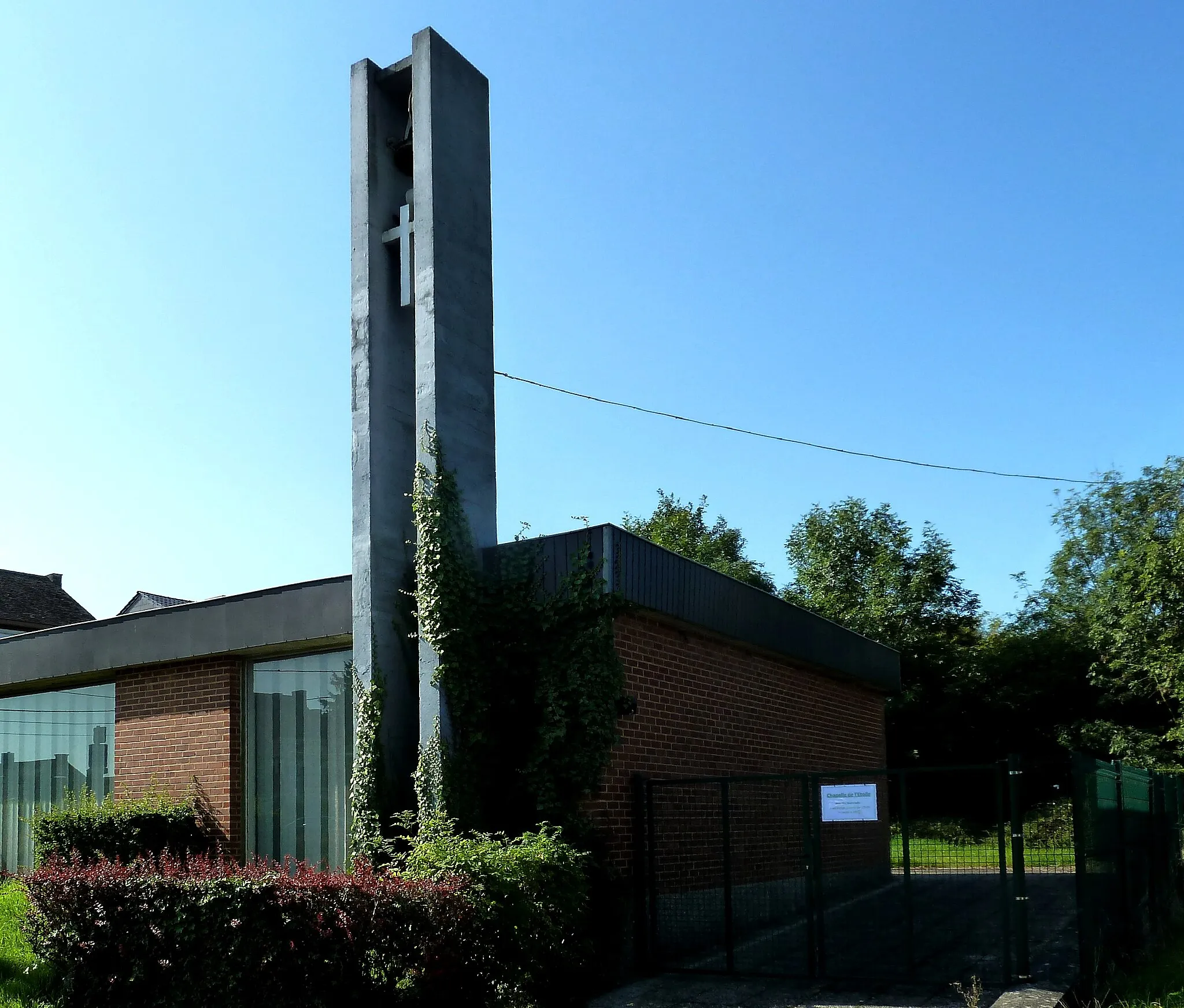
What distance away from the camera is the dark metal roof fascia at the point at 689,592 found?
10883 mm

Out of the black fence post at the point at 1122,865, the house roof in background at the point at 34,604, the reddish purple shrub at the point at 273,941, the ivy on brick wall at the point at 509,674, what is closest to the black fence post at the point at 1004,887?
the black fence post at the point at 1122,865

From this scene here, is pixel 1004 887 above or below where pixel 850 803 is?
below

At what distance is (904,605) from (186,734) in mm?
30379

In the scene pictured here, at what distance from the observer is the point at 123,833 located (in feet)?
40.7

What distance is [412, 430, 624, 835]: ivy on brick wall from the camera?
10.5 meters

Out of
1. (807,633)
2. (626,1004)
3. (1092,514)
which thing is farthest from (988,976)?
(1092,514)

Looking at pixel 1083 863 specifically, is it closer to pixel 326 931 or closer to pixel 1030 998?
pixel 1030 998

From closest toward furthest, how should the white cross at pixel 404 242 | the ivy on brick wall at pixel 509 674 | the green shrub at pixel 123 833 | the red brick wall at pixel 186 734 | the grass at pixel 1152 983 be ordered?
the grass at pixel 1152 983, the ivy on brick wall at pixel 509 674, the white cross at pixel 404 242, the green shrub at pixel 123 833, the red brick wall at pixel 186 734

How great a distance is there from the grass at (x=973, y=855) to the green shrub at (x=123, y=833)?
748 cm

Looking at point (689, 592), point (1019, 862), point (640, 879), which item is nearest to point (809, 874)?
point (640, 879)

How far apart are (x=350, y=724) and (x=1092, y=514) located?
137 ft

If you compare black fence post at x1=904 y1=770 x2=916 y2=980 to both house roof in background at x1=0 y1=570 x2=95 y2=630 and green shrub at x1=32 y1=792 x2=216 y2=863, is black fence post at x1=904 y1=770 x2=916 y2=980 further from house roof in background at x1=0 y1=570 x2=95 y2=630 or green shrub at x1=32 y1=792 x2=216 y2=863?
house roof in background at x1=0 y1=570 x2=95 y2=630

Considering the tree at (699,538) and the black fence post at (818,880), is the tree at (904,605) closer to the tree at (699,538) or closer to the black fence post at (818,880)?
the tree at (699,538)

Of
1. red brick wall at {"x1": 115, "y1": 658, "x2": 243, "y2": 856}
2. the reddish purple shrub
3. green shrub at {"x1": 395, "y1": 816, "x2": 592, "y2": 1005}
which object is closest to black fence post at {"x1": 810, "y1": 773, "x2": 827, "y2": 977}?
green shrub at {"x1": 395, "y1": 816, "x2": 592, "y2": 1005}
